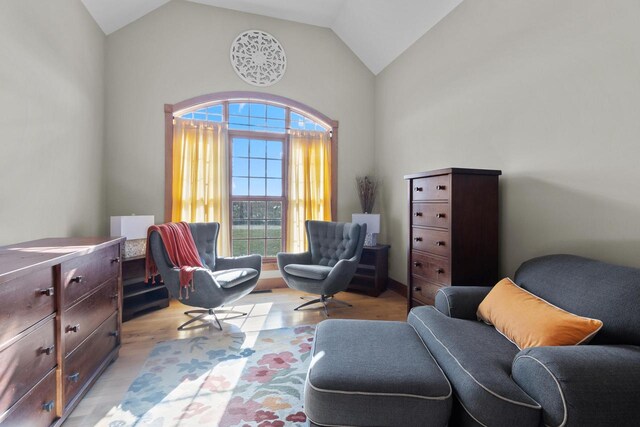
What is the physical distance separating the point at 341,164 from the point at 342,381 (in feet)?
11.7

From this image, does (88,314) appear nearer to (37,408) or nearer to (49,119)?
(37,408)

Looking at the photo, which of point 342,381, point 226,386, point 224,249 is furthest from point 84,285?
point 224,249

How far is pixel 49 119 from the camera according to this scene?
2.32 metres

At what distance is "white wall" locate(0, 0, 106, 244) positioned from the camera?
1.89 meters

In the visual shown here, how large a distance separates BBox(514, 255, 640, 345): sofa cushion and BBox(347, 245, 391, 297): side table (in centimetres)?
209

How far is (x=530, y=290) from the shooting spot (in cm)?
185

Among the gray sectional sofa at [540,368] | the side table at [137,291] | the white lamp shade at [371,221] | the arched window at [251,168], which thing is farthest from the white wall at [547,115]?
the side table at [137,291]

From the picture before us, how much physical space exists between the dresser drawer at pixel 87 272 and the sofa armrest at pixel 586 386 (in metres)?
2.22

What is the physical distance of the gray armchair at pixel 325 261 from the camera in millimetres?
3178

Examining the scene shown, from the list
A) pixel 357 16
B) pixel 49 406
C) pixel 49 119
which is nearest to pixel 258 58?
pixel 357 16

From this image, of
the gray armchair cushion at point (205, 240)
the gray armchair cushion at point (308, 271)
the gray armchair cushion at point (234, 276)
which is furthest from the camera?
the gray armchair cushion at point (205, 240)

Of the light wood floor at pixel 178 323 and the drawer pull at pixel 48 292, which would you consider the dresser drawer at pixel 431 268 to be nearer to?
the light wood floor at pixel 178 323

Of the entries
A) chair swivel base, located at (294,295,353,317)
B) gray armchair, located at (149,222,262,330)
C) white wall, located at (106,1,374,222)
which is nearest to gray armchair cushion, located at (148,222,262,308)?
gray armchair, located at (149,222,262,330)

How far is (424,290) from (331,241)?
141 centimetres
